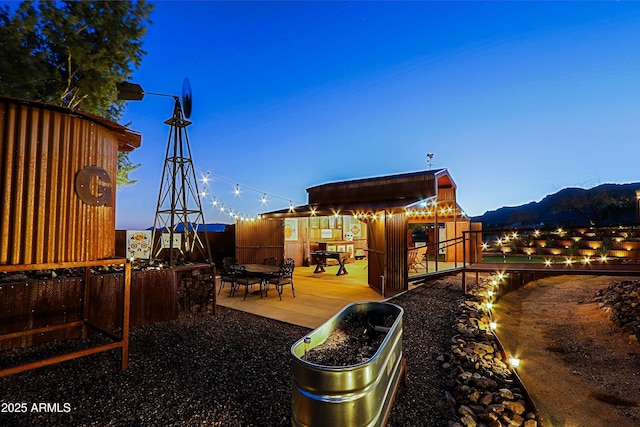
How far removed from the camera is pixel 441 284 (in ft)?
30.8

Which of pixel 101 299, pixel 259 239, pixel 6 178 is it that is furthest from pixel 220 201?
pixel 6 178

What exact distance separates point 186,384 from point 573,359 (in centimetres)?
716

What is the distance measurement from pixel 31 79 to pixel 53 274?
4.99 m

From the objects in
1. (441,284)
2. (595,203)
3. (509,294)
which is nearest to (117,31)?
(441,284)

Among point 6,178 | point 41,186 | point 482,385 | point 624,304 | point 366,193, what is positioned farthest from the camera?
point 366,193

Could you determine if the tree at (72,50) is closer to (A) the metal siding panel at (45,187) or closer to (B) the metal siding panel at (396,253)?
(A) the metal siding panel at (45,187)

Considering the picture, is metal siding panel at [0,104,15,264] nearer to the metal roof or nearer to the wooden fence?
the wooden fence

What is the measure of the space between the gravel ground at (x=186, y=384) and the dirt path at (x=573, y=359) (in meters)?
1.68

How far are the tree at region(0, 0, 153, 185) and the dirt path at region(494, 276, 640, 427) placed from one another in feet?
35.8

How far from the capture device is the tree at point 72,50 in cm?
658

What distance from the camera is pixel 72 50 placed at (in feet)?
23.9

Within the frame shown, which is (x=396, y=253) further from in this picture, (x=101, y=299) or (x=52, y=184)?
(x=52, y=184)

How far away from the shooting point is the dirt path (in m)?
4.11

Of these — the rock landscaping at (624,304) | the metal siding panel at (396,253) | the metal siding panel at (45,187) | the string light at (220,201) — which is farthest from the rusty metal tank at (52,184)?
the rock landscaping at (624,304)
